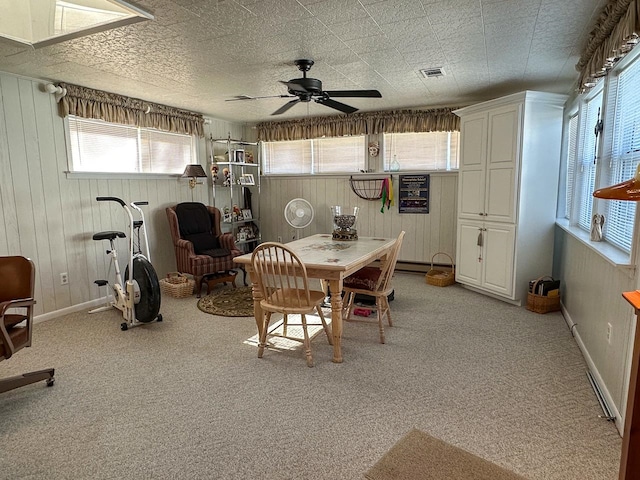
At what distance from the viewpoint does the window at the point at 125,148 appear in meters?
4.16

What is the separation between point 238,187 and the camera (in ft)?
21.2

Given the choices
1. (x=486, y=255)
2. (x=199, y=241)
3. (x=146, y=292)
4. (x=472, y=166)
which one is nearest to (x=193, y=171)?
(x=199, y=241)

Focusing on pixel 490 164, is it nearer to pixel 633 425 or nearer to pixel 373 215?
pixel 373 215

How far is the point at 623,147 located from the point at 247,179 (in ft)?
16.0

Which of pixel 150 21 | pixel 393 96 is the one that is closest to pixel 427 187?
pixel 393 96

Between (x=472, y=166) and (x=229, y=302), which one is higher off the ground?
(x=472, y=166)

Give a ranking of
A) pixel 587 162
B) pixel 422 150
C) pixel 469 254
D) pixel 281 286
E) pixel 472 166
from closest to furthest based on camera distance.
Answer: pixel 281 286 → pixel 587 162 → pixel 472 166 → pixel 469 254 → pixel 422 150

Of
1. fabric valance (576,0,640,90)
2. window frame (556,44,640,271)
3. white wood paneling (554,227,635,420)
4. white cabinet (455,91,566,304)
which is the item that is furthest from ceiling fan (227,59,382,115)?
white wood paneling (554,227,635,420)

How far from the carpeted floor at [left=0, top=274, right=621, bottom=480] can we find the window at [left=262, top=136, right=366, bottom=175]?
3112 millimetres

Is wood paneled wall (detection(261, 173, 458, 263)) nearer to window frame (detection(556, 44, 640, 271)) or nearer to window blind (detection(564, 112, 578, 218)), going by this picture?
window blind (detection(564, 112, 578, 218))

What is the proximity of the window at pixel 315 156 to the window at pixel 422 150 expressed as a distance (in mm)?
419

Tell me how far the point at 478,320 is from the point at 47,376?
11.3 feet

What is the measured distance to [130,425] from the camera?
2145 mm

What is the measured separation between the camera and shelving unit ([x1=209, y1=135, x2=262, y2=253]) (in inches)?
229
